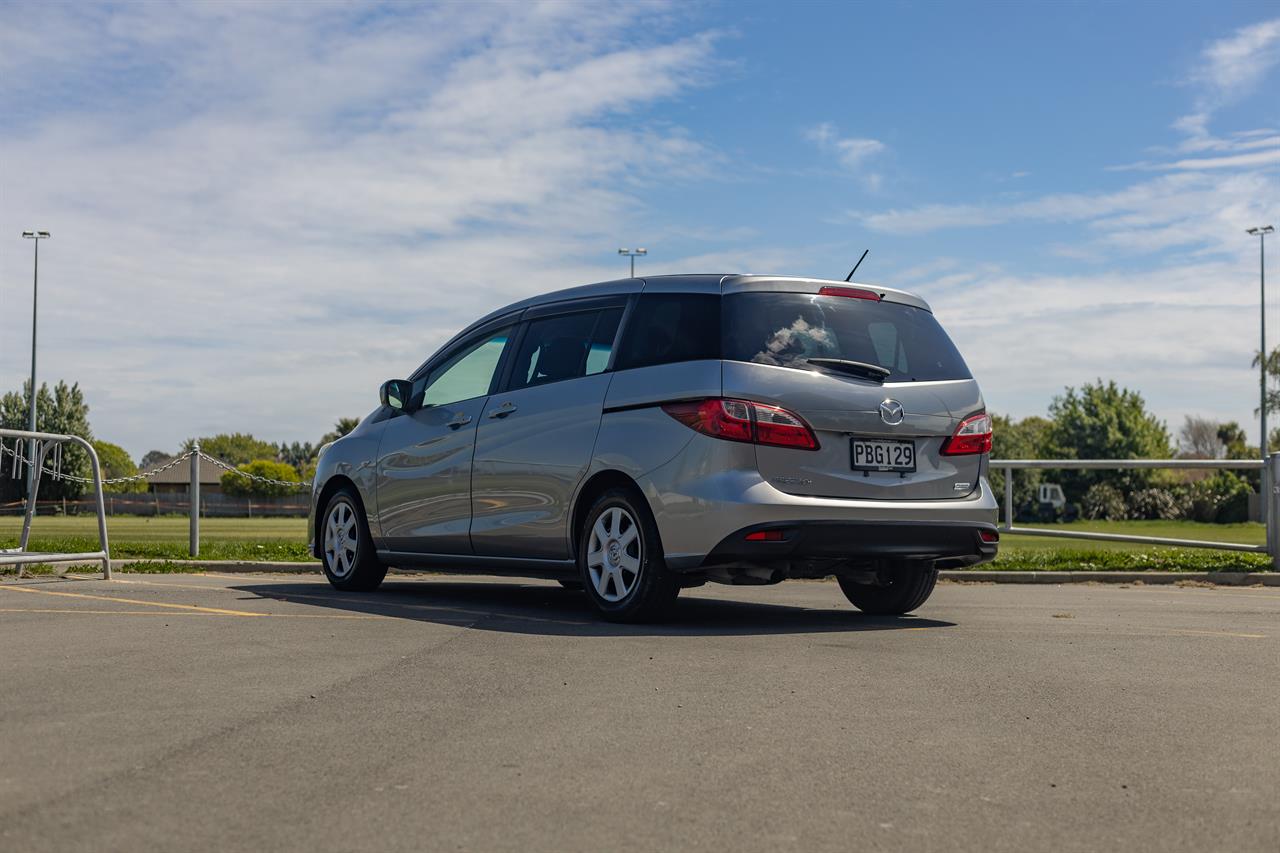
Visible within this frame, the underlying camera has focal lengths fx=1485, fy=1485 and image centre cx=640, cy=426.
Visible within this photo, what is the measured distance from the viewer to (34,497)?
12820 millimetres

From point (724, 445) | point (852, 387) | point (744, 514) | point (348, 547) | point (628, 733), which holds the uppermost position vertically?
point (852, 387)

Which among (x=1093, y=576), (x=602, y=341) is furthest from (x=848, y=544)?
(x=1093, y=576)

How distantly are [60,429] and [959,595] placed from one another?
A: 76.2 metres

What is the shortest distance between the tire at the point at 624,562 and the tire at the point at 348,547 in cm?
280

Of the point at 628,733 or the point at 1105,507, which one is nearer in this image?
the point at 628,733

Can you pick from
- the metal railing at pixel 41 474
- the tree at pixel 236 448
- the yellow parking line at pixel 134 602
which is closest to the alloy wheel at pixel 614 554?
the yellow parking line at pixel 134 602

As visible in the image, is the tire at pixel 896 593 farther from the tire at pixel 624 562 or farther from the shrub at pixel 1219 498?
the shrub at pixel 1219 498

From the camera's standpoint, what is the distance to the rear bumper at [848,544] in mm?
7941

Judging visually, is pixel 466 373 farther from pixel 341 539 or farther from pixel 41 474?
pixel 41 474

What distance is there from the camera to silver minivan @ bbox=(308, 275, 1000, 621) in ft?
26.3

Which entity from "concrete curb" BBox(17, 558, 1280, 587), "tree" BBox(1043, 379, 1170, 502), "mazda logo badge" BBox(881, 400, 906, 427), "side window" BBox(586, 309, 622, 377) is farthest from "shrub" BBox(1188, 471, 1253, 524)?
"tree" BBox(1043, 379, 1170, 502)

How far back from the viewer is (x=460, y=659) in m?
6.93

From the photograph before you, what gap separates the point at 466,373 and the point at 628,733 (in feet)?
18.3

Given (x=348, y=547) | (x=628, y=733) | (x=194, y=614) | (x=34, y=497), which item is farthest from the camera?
(x=34, y=497)
